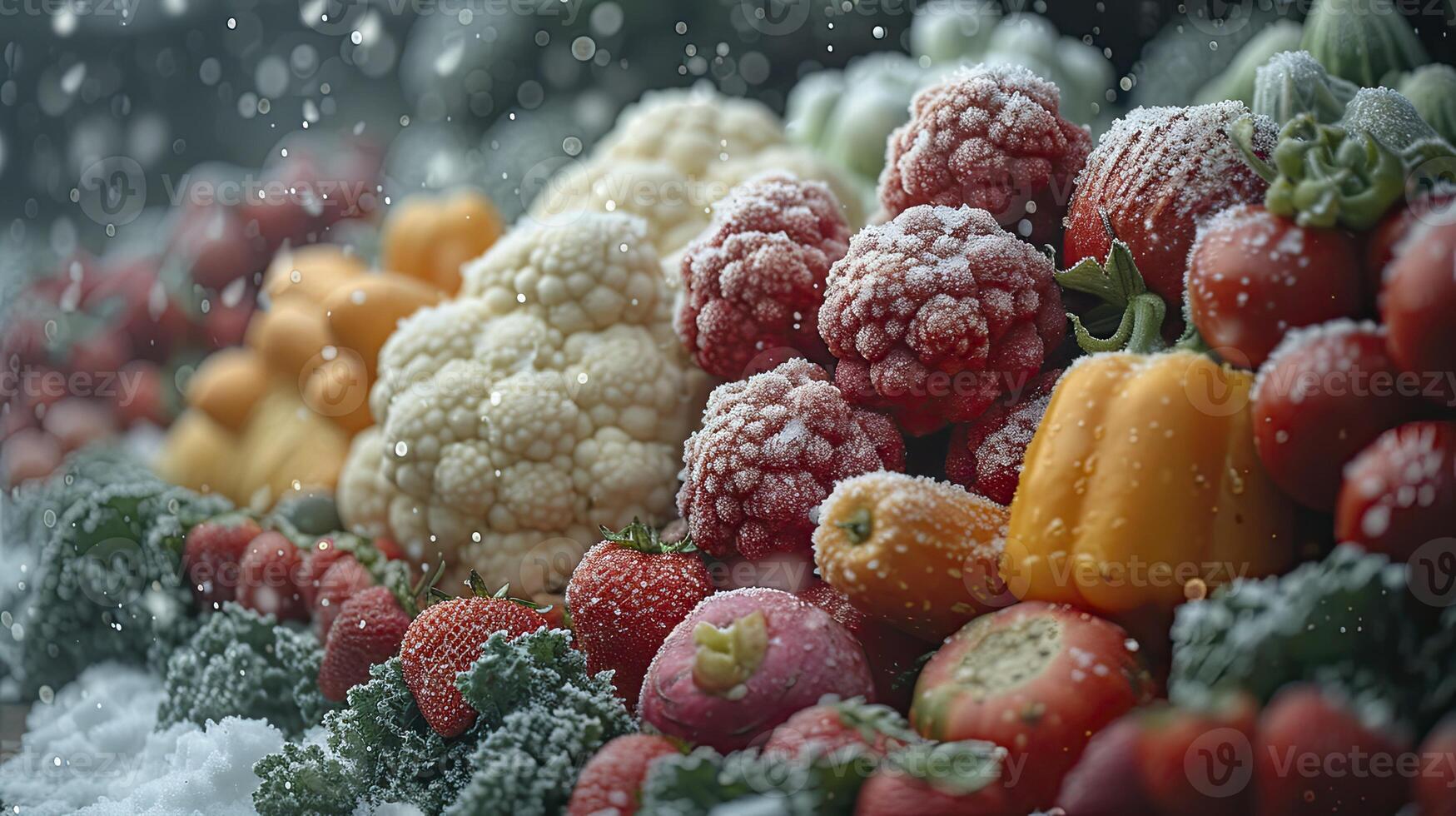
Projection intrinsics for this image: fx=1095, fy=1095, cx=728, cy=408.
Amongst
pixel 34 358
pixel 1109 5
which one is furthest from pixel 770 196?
pixel 34 358

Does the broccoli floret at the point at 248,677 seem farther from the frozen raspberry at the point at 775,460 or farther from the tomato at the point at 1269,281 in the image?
the tomato at the point at 1269,281

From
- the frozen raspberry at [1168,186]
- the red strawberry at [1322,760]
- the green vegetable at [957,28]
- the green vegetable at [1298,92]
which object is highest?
the green vegetable at [957,28]

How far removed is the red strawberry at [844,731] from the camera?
0.65m

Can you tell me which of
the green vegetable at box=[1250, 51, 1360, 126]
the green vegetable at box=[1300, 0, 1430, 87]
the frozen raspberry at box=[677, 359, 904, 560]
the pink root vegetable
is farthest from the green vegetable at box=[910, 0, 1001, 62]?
the pink root vegetable

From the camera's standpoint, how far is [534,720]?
0.76 m

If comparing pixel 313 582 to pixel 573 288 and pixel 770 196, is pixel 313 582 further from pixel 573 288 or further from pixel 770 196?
pixel 770 196

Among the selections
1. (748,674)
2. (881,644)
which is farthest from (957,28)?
(748,674)

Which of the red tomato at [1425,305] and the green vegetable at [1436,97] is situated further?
the green vegetable at [1436,97]

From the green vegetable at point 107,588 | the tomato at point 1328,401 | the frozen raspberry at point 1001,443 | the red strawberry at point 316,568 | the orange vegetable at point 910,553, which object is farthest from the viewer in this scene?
the green vegetable at point 107,588

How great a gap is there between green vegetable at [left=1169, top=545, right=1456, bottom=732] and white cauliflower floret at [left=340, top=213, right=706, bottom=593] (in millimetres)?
612

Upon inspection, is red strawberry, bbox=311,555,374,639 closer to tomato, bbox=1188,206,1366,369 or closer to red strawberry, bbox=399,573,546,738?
red strawberry, bbox=399,573,546,738

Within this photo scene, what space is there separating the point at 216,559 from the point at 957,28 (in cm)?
140

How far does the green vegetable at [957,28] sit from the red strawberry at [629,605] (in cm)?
125

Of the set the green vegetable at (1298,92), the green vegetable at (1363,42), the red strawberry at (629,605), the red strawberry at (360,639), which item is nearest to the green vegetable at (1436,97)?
the green vegetable at (1363,42)
